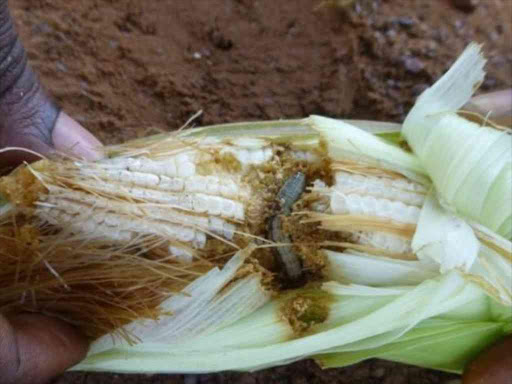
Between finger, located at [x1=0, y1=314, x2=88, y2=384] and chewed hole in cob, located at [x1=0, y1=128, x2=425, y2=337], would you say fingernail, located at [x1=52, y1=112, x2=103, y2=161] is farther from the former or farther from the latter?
finger, located at [x1=0, y1=314, x2=88, y2=384]

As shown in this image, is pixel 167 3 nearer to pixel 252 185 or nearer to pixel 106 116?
pixel 106 116

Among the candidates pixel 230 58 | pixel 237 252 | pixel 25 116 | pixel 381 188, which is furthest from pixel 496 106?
pixel 25 116

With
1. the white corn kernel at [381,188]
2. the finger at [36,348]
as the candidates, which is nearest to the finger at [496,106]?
the white corn kernel at [381,188]

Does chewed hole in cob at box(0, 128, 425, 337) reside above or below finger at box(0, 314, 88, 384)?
above

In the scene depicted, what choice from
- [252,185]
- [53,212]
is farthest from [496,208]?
[53,212]

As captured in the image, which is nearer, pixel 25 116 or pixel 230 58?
pixel 25 116

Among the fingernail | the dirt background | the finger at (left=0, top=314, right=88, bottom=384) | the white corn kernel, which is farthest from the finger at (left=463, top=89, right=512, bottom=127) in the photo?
the finger at (left=0, top=314, right=88, bottom=384)

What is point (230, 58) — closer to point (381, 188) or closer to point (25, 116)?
point (25, 116)
